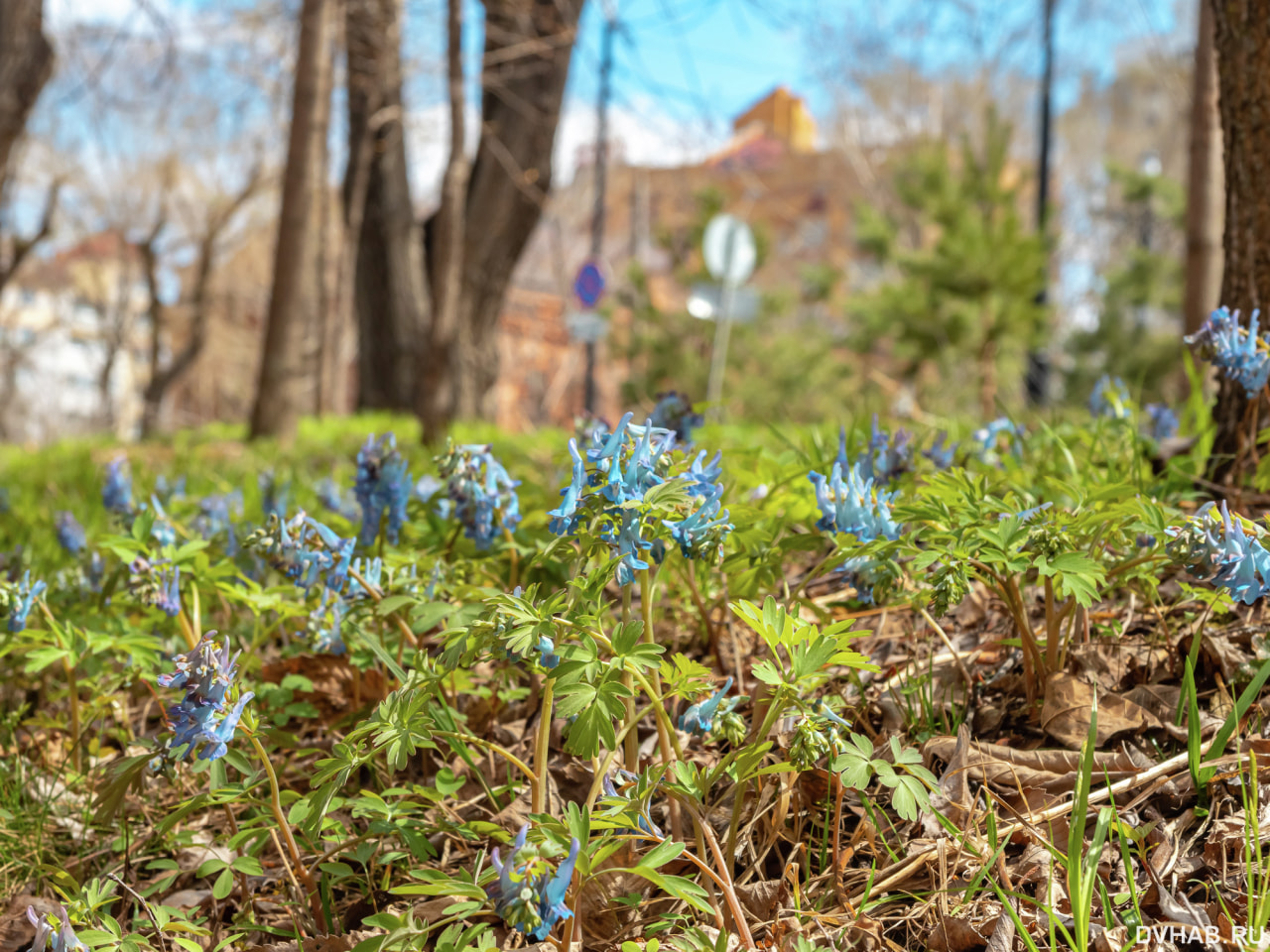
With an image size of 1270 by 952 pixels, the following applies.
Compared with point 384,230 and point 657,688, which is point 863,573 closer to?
point 657,688

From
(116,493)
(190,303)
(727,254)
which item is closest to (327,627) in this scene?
(116,493)

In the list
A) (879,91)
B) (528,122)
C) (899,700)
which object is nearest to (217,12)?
(528,122)

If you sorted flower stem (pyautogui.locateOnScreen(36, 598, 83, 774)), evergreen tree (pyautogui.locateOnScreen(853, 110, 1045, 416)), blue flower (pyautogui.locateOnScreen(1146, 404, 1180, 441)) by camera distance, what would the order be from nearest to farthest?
flower stem (pyautogui.locateOnScreen(36, 598, 83, 774))
blue flower (pyautogui.locateOnScreen(1146, 404, 1180, 441))
evergreen tree (pyautogui.locateOnScreen(853, 110, 1045, 416))

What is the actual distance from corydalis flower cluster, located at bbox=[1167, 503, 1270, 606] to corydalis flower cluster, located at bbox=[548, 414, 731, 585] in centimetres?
75

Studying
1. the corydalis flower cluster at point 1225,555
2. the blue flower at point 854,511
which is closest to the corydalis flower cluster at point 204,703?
the blue flower at point 854,511

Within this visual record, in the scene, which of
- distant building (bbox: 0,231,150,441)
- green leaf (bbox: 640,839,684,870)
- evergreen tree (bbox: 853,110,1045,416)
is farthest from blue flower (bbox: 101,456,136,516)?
distant building (bbox: 0,231,150,441)

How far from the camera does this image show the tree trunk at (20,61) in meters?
6.19

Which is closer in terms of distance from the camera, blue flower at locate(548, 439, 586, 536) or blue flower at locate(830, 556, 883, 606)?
blue flower at locate(548, 439, 586, 536)

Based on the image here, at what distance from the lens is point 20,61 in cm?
628

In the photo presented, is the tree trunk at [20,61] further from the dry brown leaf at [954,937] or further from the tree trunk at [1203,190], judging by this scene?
the dry brown leaf at [954,937]

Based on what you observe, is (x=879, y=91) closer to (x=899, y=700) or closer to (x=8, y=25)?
(x=8, y=25)

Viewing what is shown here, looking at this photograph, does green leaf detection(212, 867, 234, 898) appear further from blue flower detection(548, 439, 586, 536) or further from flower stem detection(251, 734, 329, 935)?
blue flower detection(548, 439, 586, 536)

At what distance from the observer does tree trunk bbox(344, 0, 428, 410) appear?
11195mm

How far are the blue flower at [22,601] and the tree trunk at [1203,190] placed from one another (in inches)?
166
